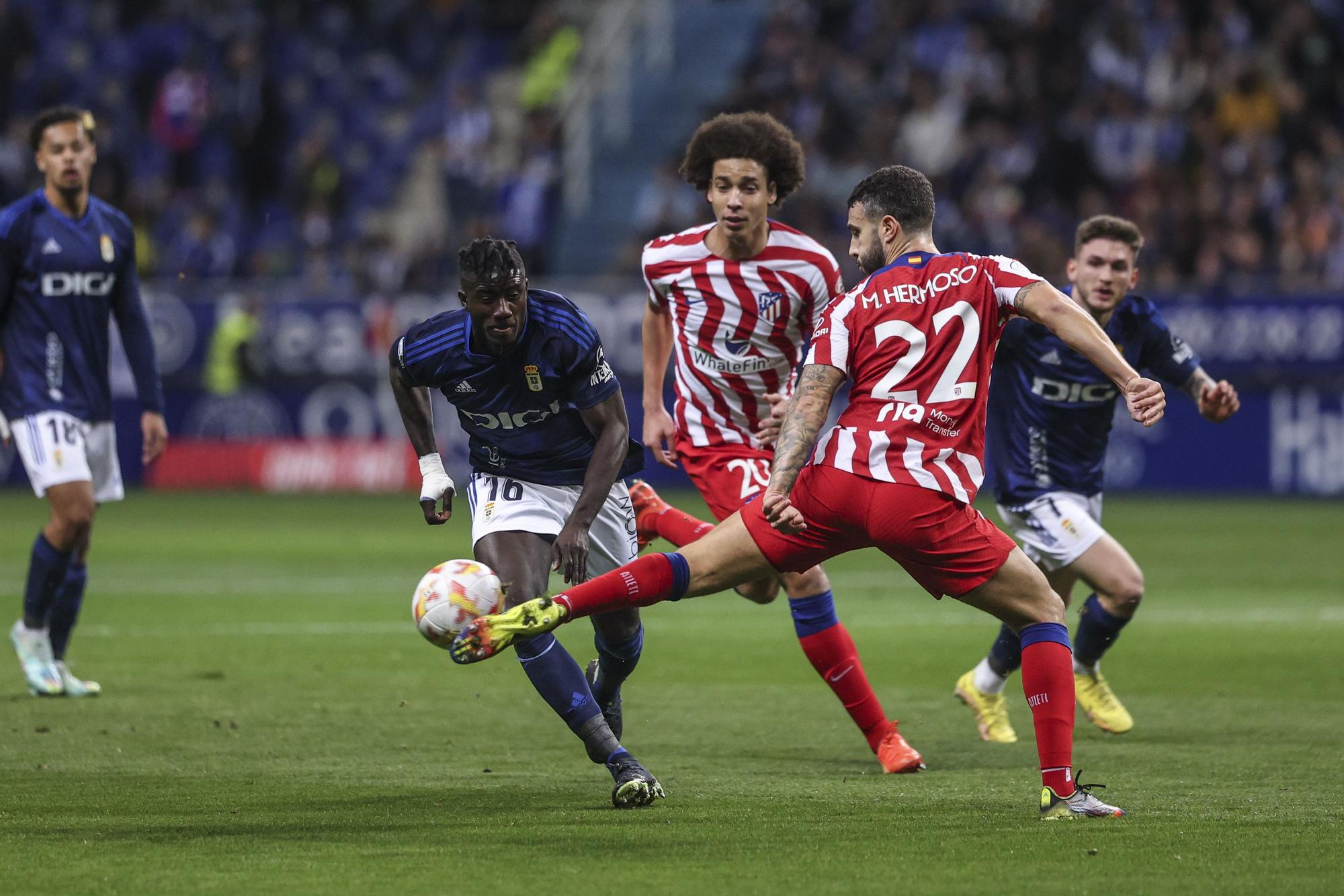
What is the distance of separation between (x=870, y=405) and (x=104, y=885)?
112 inches

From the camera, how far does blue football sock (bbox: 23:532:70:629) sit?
9.57 meters

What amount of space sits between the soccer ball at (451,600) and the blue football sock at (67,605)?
402cm

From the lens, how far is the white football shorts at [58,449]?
942 cm

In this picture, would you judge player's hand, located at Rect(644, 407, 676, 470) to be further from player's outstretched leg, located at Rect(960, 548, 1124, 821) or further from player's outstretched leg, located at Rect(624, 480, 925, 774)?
player's outstretched leg, located at Rect(960, 548, 1124, 821)

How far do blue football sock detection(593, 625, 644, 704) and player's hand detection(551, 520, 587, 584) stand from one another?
2.80ft

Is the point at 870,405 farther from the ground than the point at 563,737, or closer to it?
farther from the ground

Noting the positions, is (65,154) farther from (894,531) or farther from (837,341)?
(894,531)

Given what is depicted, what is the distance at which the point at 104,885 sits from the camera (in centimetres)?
518

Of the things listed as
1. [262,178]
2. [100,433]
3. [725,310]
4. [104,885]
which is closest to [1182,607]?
[725,310]

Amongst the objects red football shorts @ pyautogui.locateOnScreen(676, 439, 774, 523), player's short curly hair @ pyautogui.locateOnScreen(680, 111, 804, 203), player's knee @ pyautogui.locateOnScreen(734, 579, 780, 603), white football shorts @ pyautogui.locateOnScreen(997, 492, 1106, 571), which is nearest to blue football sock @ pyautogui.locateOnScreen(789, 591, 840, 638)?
player's knee @ pyautogui.locateOnScreen(734, 579, 780, 603)

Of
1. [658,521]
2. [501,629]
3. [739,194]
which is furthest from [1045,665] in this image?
[739,194]

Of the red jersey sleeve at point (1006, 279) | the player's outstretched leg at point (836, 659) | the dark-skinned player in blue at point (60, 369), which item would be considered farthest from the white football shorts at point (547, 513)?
the dark-skinned player in blue at point (60, 369)

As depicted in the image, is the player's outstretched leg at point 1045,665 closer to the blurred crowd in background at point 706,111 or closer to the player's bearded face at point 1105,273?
the player's bearded face at point 1105,273

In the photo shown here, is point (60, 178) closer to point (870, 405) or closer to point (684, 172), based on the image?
point (684, 172)
